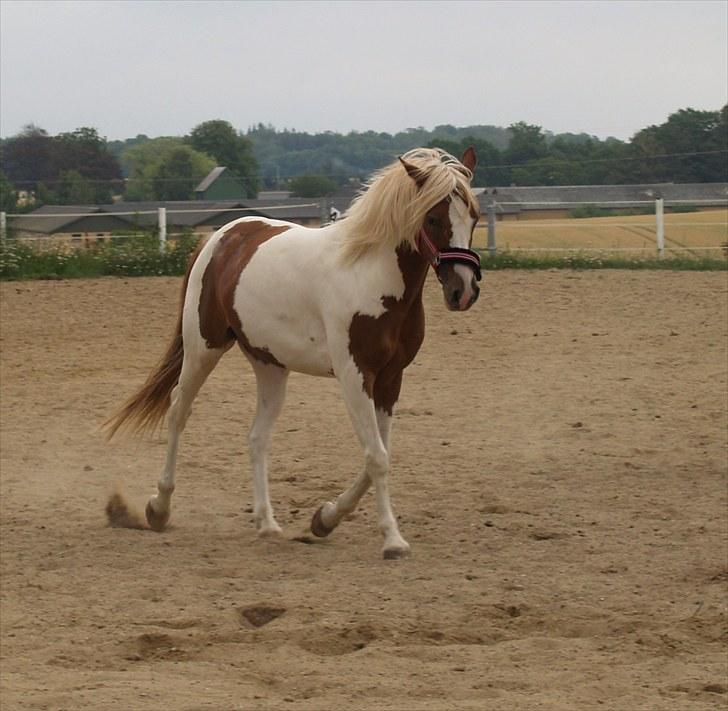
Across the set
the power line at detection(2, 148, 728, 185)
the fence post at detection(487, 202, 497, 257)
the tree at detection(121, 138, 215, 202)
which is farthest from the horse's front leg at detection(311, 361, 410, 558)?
→ the tree at detection(121, 138, 215, 202)

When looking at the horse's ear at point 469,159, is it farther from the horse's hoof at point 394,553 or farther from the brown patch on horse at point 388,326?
the horse's hoof at point 394,553

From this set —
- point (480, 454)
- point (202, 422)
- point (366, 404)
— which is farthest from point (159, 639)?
point (202, 422)

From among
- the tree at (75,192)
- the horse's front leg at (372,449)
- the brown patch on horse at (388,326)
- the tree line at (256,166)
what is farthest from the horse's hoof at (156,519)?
the tree at (75,192)

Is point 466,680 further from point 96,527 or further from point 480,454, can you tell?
point 480,454

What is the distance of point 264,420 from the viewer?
263 inches

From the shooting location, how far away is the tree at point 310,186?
35906mm

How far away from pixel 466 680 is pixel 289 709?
67 cm

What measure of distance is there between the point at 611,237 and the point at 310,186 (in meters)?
17.8

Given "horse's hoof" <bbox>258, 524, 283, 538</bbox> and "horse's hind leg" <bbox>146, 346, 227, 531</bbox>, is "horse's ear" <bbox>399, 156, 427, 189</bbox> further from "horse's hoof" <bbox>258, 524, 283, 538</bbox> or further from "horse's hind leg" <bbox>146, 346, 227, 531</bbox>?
"horse's hoof" <bbox>258, 524, 283, 538</bbox>

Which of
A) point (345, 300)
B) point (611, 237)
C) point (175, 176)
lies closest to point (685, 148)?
point (175, 176)

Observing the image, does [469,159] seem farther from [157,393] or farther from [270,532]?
[157,393]

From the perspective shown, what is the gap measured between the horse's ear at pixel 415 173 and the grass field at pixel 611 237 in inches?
508

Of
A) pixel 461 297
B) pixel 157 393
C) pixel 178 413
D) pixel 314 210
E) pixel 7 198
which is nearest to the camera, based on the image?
pixel 461 297

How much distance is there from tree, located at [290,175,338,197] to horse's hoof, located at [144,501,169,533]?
29.5 m
